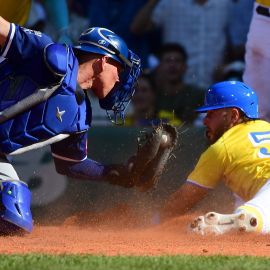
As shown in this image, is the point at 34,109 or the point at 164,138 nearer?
the point at 34,109

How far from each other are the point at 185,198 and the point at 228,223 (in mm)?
922

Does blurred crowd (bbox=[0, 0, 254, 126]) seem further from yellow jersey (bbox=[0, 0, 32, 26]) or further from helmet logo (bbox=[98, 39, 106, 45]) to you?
helmet logo (bbox=[98, 39, 106, 45])

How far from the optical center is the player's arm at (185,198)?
23.8 ft

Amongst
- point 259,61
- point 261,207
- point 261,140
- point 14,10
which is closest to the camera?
point 261,207

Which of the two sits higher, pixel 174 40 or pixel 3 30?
pixel 3 30

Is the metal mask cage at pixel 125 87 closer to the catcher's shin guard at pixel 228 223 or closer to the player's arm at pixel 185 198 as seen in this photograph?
the player's arm at pixel 185 198

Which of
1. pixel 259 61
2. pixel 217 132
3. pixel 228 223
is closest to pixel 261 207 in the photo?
pixel 228 223

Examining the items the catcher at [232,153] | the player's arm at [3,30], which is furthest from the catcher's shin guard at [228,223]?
the player's arm at [3,30]

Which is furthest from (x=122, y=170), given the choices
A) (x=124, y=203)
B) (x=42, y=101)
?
(x=124, y=203)

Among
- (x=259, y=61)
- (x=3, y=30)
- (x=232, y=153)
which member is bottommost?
(x=259, y=61)

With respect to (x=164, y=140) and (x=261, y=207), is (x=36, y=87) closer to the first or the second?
(x=164, y=140)

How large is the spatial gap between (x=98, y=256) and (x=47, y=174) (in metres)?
3.45

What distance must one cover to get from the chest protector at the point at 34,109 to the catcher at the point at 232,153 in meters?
1.27

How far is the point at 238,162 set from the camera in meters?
7.15
